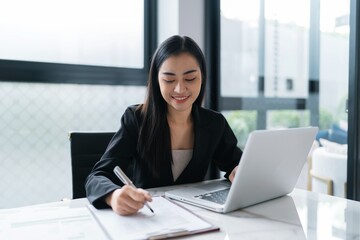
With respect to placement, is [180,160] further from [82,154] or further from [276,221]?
[276,221]

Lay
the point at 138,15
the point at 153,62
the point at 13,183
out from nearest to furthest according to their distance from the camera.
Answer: the point at 153,62 → the point at 13,183 → the point at 138,15

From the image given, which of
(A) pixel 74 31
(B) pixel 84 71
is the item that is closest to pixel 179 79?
(B) pixel 84 71

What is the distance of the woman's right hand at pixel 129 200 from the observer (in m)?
0.79

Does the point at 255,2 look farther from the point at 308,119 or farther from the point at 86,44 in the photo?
the point at 86,44

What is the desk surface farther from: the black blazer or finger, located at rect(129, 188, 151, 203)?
the black blazer

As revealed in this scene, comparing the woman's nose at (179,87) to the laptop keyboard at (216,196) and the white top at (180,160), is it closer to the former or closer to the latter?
the white top at (180,160)

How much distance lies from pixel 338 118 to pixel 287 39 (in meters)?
0.88

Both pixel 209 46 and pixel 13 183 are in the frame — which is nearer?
pixel 13 183

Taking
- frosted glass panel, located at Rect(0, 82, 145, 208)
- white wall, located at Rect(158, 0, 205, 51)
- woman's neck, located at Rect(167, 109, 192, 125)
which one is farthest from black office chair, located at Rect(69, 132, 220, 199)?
white wall, located at Rect(158, 0, 205, 51)

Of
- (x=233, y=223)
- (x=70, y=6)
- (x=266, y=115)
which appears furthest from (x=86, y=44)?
(x=233, y=223)

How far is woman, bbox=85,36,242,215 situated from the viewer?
3.92ft

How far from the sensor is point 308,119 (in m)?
2.18

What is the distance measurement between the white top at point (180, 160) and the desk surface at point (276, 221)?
0.36 meters

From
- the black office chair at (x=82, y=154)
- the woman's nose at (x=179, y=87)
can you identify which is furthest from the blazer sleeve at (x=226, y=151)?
the black office chair at (x=82, y=154)
